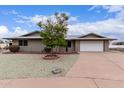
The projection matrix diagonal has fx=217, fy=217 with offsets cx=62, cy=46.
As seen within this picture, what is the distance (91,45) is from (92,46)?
0.21 meters

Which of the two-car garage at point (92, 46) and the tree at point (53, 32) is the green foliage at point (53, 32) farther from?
the two-car garage at point (92, 46)

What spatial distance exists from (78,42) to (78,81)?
2275cm

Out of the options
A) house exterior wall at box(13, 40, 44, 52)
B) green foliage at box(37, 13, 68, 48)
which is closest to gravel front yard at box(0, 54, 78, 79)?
green foliage at box(37, 13, 68, 48)

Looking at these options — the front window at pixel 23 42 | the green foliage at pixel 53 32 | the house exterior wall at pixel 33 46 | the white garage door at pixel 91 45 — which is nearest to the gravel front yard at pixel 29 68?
the green foliage at pixel 53 32

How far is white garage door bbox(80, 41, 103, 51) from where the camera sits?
3221cm

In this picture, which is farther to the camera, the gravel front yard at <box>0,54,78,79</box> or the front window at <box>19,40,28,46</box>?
the front window at <box>19,40,28,46</box>

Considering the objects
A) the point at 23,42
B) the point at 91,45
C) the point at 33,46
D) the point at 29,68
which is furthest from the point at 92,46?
the point at 29,68

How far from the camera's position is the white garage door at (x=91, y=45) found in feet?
106

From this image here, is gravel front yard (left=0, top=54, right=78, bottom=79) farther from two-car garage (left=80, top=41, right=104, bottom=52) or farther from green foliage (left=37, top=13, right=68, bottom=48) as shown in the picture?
two-car garage (left=80, top=41, right=104, bottom=52)

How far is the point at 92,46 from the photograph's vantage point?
32281mm

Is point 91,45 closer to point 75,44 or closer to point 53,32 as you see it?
point 75,44

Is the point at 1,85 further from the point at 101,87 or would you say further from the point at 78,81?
the point at 101,87

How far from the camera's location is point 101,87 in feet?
28.1
